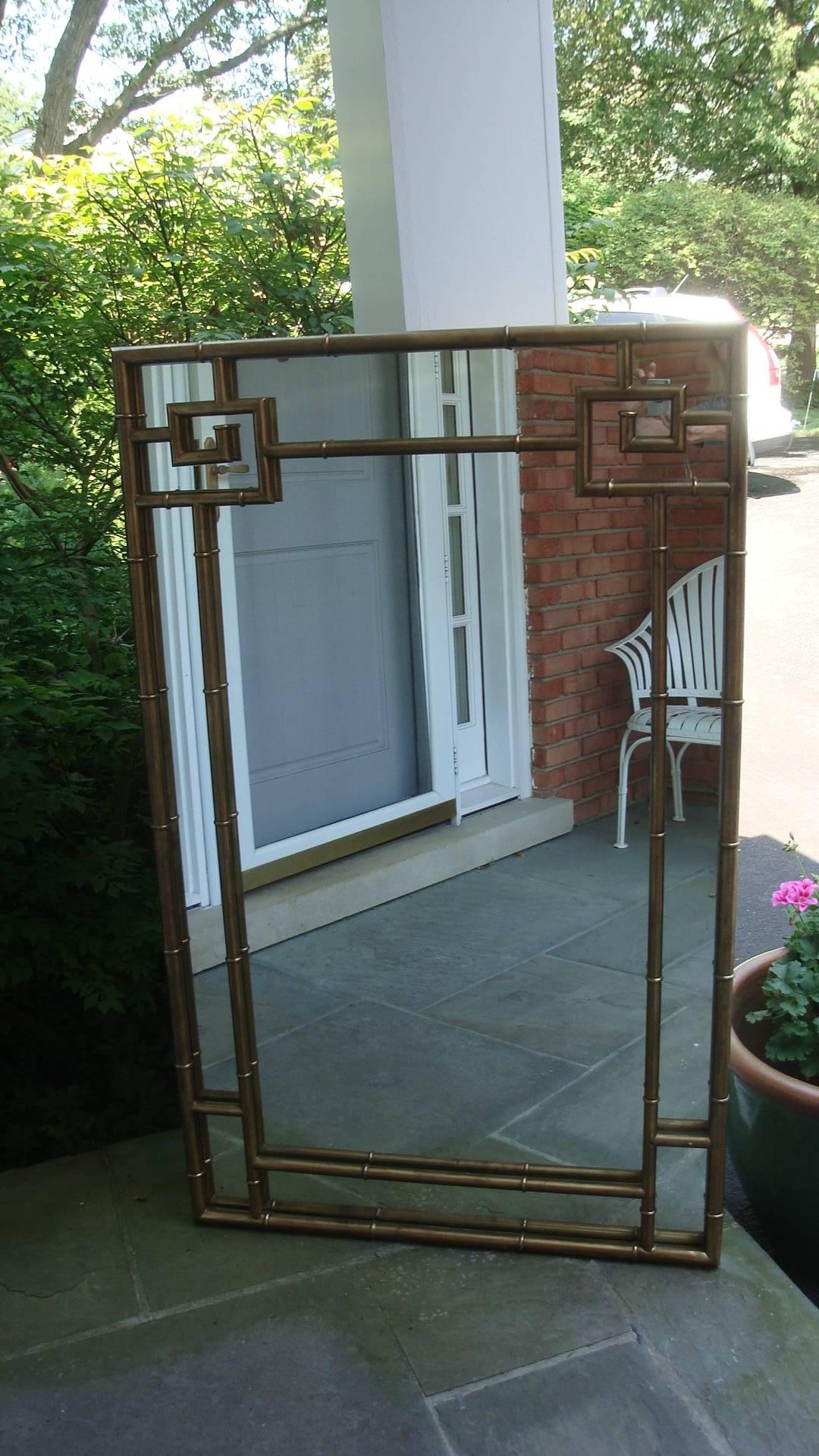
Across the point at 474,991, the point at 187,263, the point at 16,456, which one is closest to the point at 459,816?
the point at 474,991

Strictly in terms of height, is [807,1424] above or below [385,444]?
below

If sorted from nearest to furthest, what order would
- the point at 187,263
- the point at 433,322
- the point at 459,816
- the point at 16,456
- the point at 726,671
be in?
the point at 726,671 < the point at 459,816 < the point at 433,322 < the point at 16,456 < the point at 187,263

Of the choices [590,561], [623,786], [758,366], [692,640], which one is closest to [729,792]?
[692,640]

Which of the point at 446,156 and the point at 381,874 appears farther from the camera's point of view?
the point at 446,156

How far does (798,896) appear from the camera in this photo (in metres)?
1.73

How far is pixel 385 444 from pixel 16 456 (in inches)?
87.1

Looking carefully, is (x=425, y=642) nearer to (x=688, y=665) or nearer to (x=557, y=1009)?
(x=688, y=665)

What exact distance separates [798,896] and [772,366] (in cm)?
350

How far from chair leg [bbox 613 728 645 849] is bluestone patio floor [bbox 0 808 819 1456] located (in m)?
0.04

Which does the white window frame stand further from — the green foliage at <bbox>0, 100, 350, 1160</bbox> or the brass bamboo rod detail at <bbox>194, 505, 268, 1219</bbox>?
the green foliage at <bbox>0, 100, 350, 1160</bbox>

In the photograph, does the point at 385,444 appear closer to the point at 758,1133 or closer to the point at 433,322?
the point at 758,1133

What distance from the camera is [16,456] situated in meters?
3.29

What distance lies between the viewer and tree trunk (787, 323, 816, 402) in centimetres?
463

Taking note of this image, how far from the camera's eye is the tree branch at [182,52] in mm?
4285
